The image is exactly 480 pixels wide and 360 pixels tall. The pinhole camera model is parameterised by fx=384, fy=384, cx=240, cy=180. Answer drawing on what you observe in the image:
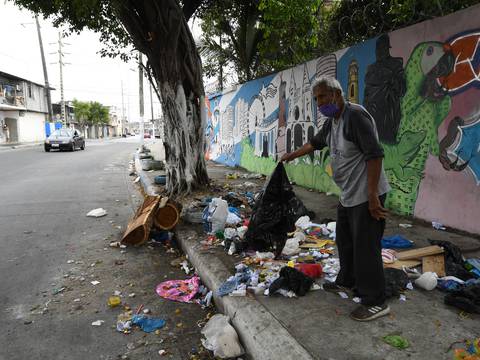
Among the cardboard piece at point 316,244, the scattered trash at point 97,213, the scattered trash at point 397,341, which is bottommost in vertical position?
the scattered trash at point 97,213

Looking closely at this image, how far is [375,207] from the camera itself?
2686 millimetres

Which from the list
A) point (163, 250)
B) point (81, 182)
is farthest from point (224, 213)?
point (81, 182)

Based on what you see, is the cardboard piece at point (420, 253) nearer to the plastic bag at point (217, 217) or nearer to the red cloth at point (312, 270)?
the red cloth at point (312, 270)

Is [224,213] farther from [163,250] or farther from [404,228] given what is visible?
[404,228]

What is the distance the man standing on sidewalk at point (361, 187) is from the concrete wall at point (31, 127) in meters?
40.8

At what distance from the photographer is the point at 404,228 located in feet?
16.5

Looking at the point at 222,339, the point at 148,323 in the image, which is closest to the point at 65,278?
the point at 148,323

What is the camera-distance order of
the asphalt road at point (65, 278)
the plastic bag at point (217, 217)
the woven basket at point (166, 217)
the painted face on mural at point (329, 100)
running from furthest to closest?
the woven basket at point (166, 217) → the plastic bag at point (217, 217) → the asphalt road at point (65, 278) → the painted face on mural at point (329, 100)

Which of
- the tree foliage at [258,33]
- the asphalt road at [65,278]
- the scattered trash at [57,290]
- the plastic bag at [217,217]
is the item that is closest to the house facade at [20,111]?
the tree foliage at [258,33]

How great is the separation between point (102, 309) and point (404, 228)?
12.4 feet

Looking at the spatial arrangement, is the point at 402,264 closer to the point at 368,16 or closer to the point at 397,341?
the point at 397,341

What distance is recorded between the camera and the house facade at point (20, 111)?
3465 cm

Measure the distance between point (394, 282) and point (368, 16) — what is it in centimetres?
661

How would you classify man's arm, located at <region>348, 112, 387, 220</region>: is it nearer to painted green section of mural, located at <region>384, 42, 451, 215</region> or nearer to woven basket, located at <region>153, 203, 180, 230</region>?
painted green section of mural, located at <region>384, 42, 451, 215</region>
